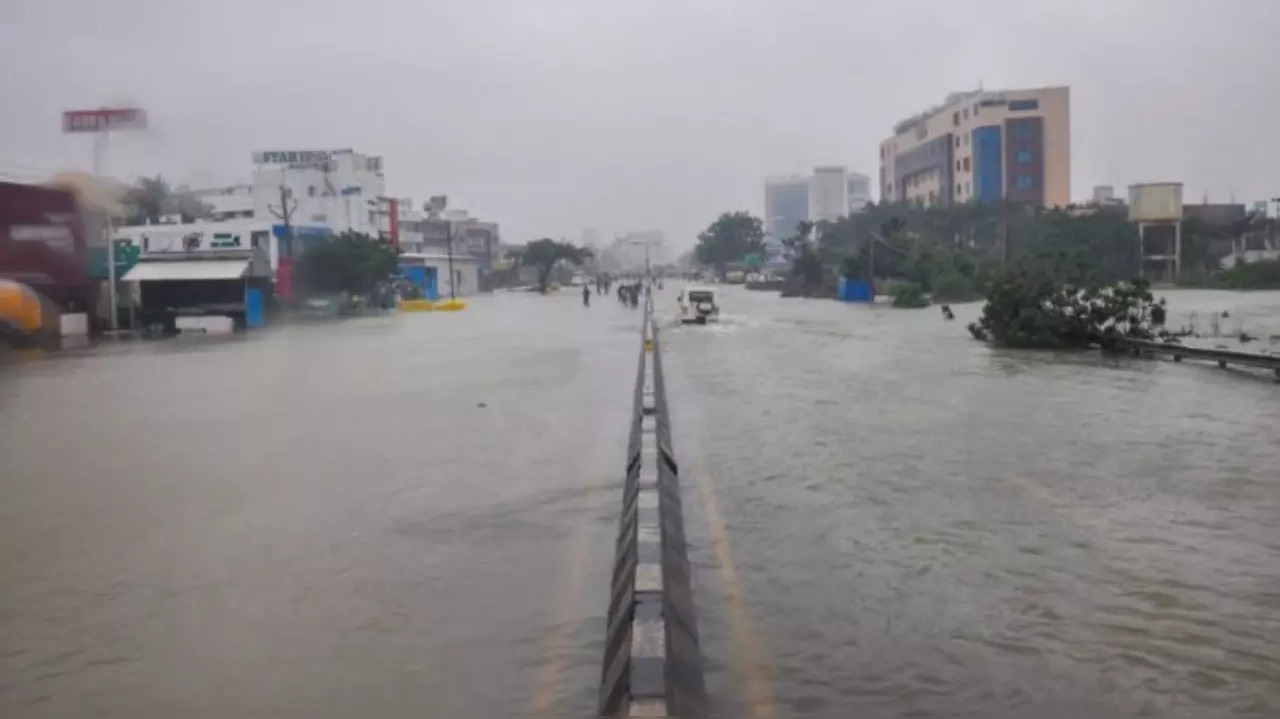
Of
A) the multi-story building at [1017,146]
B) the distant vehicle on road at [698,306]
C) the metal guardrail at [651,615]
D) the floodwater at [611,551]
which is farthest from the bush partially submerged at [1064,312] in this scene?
the multi-story building at [1017,146]

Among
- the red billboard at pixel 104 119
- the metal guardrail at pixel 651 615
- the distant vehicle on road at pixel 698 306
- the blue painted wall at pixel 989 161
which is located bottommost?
the metal guardrail at pixel 651 615

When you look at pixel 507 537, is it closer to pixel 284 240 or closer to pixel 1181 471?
pixel 1181 471

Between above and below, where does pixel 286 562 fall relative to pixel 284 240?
below

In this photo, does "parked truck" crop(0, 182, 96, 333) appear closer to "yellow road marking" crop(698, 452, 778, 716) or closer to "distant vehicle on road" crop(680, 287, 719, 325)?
"distant vehicle on road" crop(680, 287, 719, 325)

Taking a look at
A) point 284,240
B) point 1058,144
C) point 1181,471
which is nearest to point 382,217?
point 284,240

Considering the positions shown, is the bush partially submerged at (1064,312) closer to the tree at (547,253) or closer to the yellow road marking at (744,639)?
the yellow road marking at (744,639)

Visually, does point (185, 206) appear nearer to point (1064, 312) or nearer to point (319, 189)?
point (319, 189)

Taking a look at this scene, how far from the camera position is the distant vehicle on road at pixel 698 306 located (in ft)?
160

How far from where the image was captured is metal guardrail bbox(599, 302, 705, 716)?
17.3ft

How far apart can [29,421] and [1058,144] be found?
89113 mm

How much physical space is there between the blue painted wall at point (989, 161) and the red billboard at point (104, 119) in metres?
72.6

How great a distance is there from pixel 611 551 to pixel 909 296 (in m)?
54.5

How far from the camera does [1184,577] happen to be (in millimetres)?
7562

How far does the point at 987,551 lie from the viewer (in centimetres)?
828
